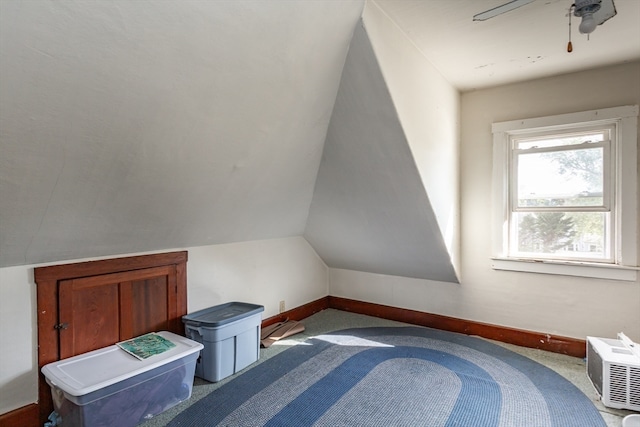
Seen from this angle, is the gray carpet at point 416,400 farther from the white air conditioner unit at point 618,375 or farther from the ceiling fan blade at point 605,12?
the ceiling fan blade at point 605,12

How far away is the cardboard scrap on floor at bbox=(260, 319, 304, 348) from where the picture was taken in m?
3.05

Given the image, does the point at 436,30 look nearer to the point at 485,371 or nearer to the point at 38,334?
the point at 485,371

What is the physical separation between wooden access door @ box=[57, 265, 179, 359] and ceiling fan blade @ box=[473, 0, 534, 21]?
2.55m

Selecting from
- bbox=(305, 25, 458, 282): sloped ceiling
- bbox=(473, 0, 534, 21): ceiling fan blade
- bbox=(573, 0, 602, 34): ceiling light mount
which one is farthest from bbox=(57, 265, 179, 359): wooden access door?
bbox=(573, 0, 602, 34): ceiling light mount

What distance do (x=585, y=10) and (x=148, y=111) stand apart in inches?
88.3

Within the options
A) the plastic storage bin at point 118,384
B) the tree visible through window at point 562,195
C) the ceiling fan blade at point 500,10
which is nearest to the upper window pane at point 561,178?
the tree visible through window at point 562,195

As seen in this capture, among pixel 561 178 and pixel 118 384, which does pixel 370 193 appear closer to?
pixel 561 178

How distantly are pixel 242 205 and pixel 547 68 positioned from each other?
255 cm

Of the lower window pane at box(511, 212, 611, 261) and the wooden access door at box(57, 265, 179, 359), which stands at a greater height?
the lower window pane at box(511, 212, 611, 261)

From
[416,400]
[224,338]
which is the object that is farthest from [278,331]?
[416,400]

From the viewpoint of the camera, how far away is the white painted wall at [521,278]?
2643 mm

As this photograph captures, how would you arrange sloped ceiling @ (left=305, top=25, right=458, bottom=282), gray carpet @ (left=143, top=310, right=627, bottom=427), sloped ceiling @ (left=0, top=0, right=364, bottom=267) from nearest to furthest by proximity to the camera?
1. sloped ceiling @ (left=0, top=0, right=364, bottom=267)
2. gray carpet @ (left=143, top=310, right=627, bottom=427)
3. sloped ceiling @ (left=305, top=25, right=458, bottom=282)

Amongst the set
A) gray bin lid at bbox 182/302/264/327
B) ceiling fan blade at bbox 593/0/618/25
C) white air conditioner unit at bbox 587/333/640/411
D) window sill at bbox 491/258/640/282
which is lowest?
white air conditioner unit at bbox 587/333/640/411

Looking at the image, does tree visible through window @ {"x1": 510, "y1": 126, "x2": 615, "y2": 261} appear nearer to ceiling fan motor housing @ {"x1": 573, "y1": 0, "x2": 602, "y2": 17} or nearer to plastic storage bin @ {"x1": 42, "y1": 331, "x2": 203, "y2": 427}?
ceiling fan motor housing @ {"x1": 573, "y1": 0, "x2": 602, "y2": 17}
